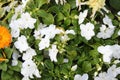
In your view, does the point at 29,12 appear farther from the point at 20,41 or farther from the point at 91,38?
the point at 91,38

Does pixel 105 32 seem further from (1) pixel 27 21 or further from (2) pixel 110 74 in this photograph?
(1) pixel 27 21

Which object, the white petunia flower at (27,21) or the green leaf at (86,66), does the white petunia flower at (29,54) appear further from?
the green leaf at (86,66)

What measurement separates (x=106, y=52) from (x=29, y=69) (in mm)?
450

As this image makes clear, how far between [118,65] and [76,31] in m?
0.31

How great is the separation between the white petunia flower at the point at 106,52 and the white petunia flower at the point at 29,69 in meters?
0.38

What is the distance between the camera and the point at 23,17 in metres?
2.55

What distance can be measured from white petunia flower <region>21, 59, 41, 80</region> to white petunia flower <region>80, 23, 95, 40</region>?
0.33 metres

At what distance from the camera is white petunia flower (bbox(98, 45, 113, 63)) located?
94.7 inches

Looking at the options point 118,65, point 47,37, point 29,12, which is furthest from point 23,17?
point 118,65

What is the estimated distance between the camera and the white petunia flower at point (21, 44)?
8.20 feet

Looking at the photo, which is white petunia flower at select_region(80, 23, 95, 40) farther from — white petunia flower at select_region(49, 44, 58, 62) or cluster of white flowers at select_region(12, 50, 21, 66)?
cluster of white flowers at select_region(12, 50, 21, 66)

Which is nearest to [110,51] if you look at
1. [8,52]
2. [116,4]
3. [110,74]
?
[110,74]

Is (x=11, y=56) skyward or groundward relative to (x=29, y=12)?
groundward

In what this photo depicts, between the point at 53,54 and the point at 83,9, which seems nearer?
the point at 53,54
